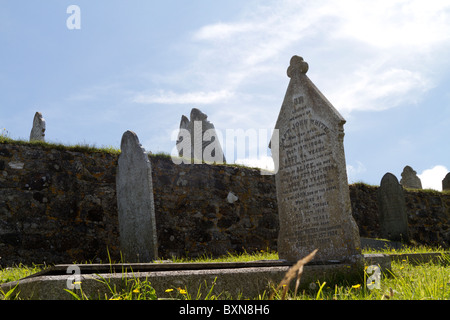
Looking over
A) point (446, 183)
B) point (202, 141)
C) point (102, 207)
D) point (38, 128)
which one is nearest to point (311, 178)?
point (102, 207)

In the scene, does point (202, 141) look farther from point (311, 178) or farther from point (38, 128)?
point (311, 178)

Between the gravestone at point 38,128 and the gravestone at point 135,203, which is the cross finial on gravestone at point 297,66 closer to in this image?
the gravestone at point 135,203

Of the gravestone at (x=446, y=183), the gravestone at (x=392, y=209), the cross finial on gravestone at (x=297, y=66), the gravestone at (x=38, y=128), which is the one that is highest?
the gravestone at (x=38, y=128)

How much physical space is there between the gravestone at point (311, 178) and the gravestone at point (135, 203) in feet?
6.78

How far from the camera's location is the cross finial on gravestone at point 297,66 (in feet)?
21.0

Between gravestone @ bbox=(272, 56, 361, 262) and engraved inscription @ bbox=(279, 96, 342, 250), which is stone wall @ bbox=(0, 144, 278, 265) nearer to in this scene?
gravestone @ bbox=(272, 56, 361, 262)

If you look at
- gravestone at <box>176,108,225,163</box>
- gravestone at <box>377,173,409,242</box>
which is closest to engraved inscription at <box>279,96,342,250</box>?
gravestone at <box>176,108,225,163</box>

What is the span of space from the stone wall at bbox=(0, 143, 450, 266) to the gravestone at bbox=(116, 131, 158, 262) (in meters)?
1.21

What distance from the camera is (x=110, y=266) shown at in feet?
12.1

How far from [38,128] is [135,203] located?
5342 mm

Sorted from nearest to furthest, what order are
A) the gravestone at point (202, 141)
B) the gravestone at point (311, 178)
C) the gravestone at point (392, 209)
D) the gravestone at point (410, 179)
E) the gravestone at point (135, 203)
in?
the gravestone at point (311, 178)
the gravestone at point (135, 203)
the gravestone at point (392, 209)
the gravestone at point (202, 141)
the gravestone at point (410, 179)

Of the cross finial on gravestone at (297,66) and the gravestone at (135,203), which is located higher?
the cross finial on gravestone at (297,66)

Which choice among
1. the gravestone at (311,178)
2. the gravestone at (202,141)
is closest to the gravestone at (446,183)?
the gravestone at (202,141)

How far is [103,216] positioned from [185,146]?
4.51 m
